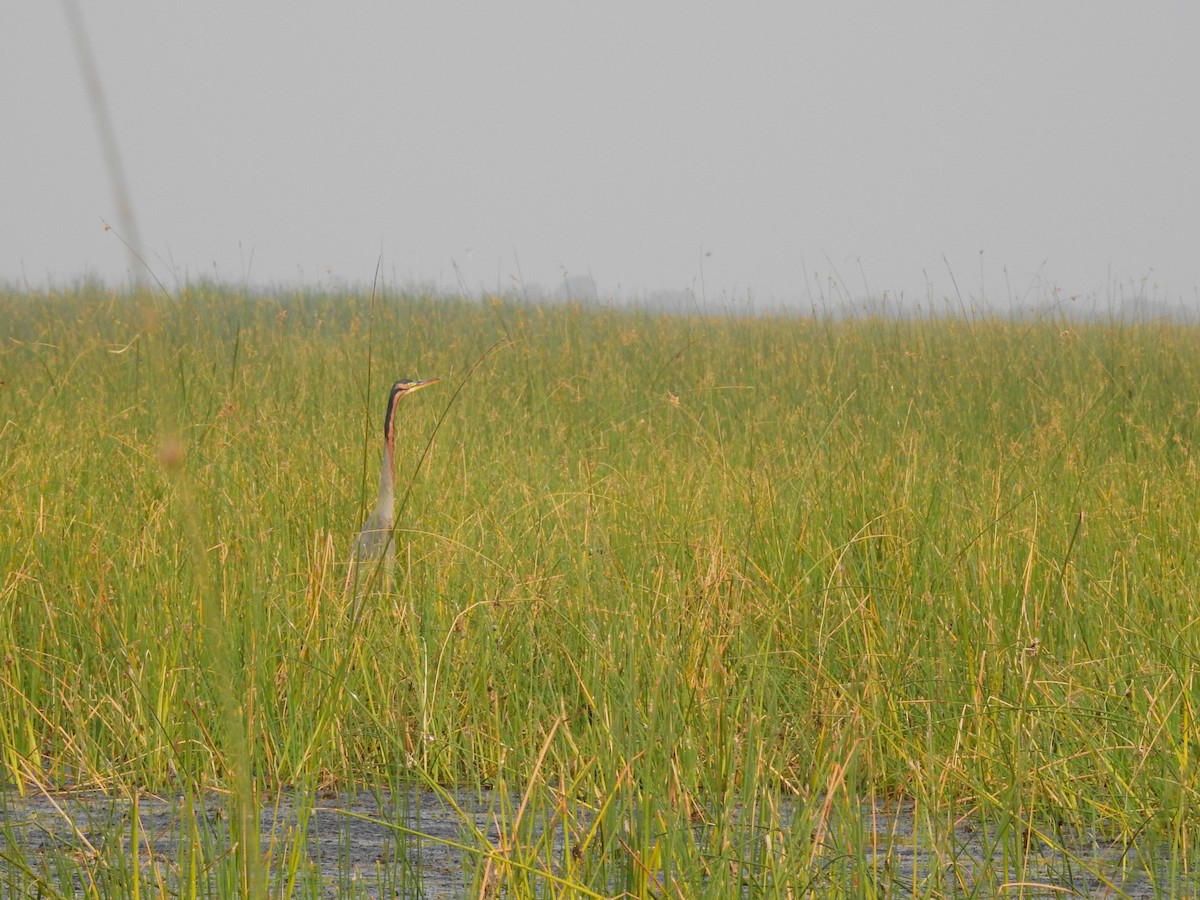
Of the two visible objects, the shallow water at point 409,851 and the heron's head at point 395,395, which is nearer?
the shallow water at point 409,851

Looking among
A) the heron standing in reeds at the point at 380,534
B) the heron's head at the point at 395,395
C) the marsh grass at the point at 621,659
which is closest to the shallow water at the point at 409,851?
the marsh grass at the point at 621,659

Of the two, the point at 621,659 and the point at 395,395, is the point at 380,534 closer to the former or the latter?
the point at 395,395

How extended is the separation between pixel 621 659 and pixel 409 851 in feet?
2.26

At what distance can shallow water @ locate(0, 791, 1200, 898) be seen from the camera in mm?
1990

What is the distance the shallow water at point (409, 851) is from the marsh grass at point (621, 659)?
0.08 ft

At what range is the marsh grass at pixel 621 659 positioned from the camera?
2.04 meters

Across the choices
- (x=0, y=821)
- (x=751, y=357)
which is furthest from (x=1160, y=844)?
(x=751, y=357)

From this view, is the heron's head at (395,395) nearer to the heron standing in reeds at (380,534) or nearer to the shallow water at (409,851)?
the heron standing in reeds at (380,534)

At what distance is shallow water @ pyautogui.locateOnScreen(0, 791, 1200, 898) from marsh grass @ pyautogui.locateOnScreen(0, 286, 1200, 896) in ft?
0.08

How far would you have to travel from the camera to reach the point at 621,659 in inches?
111

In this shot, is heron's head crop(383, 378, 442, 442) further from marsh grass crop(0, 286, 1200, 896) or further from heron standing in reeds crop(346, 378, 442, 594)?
marsh grass crop(0, 286, 1200, 896)

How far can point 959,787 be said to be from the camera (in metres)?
2.83

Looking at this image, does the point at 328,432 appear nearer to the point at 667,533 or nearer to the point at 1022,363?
the point at 667,533

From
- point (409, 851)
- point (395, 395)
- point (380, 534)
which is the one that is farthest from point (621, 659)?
point (395, 395)
